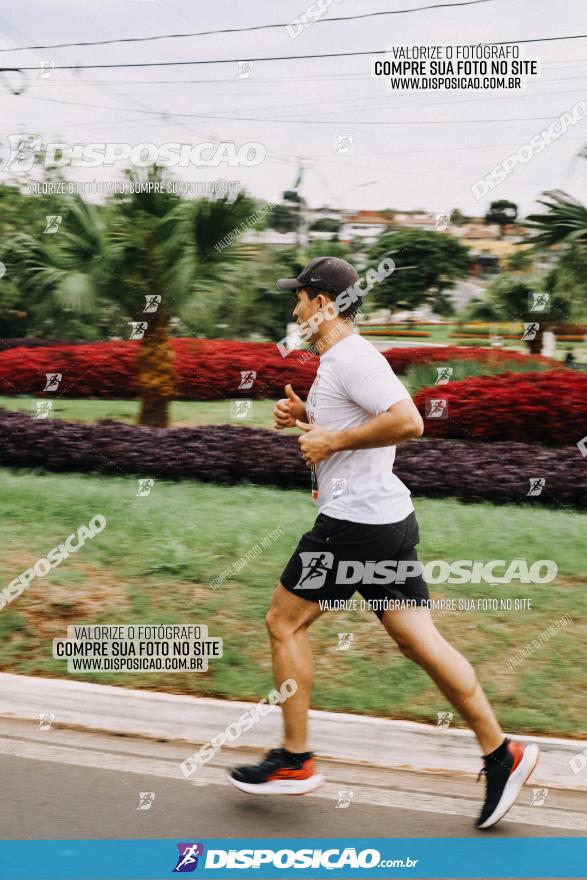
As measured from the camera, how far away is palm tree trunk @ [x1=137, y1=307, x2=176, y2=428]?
9.05 meters

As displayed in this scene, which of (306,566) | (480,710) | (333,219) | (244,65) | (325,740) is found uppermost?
(244,65)

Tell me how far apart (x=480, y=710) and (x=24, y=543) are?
145 inches

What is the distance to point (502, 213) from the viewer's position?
842cm

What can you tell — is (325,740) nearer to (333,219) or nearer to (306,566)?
(306,566)

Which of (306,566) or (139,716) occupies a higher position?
(306,566)

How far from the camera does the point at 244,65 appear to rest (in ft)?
24.4

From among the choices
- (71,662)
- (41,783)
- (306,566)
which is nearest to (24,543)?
(71,662)
